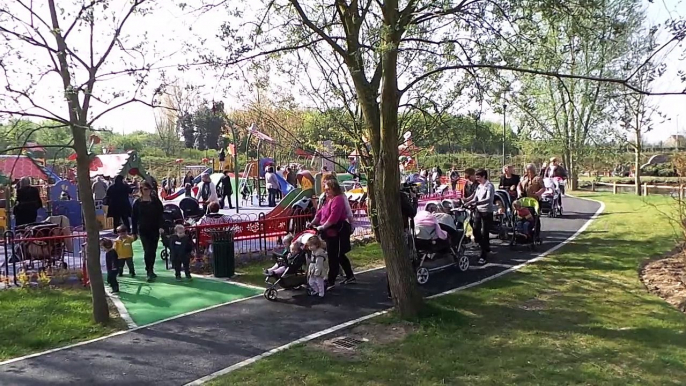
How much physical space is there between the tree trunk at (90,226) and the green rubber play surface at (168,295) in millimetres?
485

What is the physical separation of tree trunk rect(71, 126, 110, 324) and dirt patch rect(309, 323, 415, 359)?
9.86ft

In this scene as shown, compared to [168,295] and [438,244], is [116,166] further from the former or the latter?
[438,244]

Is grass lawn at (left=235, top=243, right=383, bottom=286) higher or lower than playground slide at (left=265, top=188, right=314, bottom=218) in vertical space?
lower

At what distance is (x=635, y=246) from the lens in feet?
39.0

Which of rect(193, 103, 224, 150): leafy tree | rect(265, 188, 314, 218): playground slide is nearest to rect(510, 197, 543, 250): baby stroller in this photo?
rect(265, 188, 314, 218): playground slide

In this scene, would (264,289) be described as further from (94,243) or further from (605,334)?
(605,334)

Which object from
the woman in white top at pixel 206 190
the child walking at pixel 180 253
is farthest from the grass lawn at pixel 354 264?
the woman in white top at pixel 206 190

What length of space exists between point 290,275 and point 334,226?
0.99 m

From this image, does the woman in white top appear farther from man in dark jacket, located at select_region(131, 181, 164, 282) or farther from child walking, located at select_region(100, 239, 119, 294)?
child walking, located at select_region(100, 239, 119, 294)

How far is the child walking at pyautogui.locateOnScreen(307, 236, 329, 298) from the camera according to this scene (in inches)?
334

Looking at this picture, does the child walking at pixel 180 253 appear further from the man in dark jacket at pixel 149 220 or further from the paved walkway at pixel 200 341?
the paved walkway at pixel 200 341

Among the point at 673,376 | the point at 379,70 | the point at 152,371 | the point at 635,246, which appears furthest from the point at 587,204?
the point at 152,371

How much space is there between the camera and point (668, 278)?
889 centimetres

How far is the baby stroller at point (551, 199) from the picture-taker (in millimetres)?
18031
